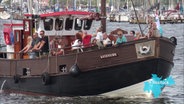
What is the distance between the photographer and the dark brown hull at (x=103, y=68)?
2898 centimetres

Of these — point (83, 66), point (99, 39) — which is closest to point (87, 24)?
point (99, 39)

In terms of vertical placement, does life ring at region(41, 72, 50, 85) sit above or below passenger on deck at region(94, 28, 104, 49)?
below

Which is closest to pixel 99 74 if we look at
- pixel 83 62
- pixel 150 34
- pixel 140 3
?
pixel 83 62

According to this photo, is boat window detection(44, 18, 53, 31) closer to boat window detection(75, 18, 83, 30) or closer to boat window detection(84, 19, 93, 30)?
boat window detection(75, 18, 83, 30)

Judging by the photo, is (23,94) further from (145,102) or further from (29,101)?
(145,102)

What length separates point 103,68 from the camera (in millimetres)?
29250

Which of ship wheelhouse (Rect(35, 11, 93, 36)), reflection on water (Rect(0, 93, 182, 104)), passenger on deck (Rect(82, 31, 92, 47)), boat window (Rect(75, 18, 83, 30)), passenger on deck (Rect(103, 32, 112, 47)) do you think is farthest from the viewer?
boat window (Rect(75, 18, 83, 30))

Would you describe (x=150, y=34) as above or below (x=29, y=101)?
above

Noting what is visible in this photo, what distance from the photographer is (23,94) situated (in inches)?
1273

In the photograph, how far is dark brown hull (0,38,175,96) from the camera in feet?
95.1

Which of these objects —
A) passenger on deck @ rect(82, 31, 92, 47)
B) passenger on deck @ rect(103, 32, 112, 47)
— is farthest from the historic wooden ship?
passenger on deck @ rect(82, 31, 92, 47)

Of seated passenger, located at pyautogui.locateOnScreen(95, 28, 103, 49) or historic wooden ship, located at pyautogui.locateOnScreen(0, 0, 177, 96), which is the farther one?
seated passenger, located at pyautogui.locateOnScreen(95, 28, 103, 49)

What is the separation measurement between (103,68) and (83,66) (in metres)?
0.90

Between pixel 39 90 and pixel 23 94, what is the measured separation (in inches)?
50.2
